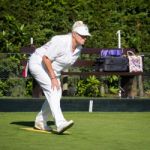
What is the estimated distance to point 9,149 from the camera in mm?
6289

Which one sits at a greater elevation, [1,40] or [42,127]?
[1,40]

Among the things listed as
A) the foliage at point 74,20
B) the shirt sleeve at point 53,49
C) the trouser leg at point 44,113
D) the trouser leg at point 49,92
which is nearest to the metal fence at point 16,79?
the foliage at point 74,20

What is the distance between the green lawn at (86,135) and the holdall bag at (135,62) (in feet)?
10.9

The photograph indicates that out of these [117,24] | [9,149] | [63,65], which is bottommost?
[9,149]

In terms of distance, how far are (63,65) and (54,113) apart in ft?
1.87

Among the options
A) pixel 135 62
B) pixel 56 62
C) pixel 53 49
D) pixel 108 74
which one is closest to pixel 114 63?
pixel 108 74

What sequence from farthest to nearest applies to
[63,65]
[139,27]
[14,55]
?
1. [139,27]
2. [14,55]
3. [63,65]

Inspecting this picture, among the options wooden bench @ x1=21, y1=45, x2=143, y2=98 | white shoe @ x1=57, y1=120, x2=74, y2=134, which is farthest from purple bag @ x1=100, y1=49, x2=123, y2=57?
white shoe @ x1=57, y1=120, x2=74, y2=134

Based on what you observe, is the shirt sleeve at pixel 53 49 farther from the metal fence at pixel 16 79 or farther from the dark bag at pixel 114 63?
the metal fence at pixel 16 79

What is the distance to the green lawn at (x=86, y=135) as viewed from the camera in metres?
6.64

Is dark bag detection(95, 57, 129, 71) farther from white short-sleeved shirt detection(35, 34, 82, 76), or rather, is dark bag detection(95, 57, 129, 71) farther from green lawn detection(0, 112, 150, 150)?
white short-sleeved shirt detection(35, 34, 82, 76)

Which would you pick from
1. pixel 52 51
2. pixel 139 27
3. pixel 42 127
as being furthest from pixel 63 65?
pixel 139 27

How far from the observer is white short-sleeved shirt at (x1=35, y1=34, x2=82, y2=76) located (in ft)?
24.8

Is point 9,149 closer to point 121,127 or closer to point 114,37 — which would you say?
point 121,127
